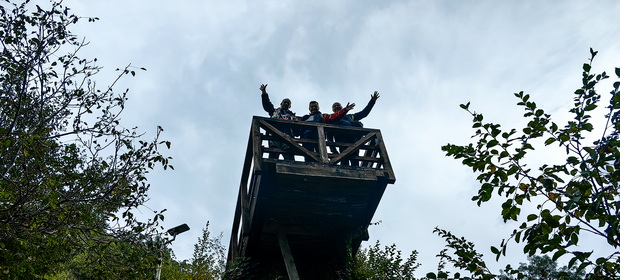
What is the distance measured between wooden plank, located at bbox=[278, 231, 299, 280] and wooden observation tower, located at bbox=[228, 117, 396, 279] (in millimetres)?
18

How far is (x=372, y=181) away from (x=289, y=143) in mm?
1571

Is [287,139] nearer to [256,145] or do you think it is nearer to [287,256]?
[256,145]

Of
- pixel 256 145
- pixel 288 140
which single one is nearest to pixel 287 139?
pixel 288 140

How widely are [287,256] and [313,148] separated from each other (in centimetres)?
201

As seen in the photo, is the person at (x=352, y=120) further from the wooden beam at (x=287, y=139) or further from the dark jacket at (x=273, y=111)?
the dark jacket at (x=273, y=111)

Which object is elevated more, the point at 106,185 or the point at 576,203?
the point at 106,185

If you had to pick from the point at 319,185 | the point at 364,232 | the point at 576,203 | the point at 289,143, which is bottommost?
the point at 576,203

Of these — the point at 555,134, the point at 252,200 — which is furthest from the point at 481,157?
the point at 252,200

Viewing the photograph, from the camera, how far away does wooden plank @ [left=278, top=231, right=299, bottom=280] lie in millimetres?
8250

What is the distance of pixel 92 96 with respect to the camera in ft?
24.3

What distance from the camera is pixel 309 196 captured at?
27.4 feet

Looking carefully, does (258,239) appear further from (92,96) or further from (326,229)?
(92,96)

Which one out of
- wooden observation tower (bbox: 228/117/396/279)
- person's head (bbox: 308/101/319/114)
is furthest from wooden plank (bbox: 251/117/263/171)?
person's head (bbox: 308/101/319/114)

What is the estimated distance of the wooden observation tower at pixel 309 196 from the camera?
315 inches
